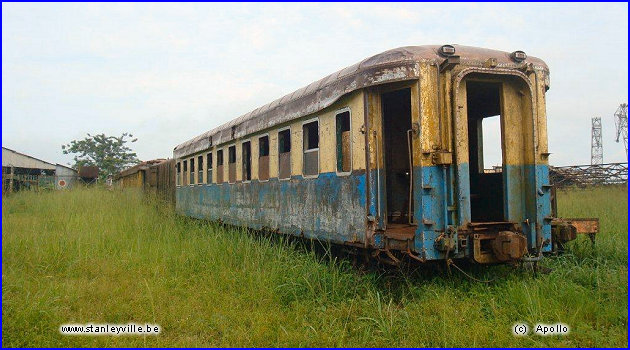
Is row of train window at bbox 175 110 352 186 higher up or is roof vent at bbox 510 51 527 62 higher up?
roof vent at bbox 510 51 527 62

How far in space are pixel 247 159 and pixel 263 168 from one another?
1.03 m

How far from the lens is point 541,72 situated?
20.3 feet

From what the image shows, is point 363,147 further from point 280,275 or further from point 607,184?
point 607,184

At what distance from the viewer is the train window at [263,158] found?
9016mm

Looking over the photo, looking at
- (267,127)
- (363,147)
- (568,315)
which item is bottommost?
(568,315)

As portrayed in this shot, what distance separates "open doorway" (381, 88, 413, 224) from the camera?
23.9 feet

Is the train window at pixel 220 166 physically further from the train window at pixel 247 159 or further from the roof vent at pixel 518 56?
the roof vent at pixel 518 56

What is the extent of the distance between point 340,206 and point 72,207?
32.0 ft

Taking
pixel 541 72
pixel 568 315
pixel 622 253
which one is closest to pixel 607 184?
pixel 622 253

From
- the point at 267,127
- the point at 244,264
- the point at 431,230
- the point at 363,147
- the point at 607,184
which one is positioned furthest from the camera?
the point at 607,184

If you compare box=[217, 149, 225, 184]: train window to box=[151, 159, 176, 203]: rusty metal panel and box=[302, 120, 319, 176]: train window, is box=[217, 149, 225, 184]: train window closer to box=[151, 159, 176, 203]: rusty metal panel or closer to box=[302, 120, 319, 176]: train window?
box=[302, 120, 319, 176]: train window

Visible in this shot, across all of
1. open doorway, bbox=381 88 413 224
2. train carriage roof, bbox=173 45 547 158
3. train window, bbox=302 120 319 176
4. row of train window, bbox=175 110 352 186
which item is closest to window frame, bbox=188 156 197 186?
row of train window, bbox=175 110 352 186

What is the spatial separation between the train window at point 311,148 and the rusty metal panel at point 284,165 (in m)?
0.60

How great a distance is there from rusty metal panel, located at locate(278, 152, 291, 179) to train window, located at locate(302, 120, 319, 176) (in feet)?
1.96
